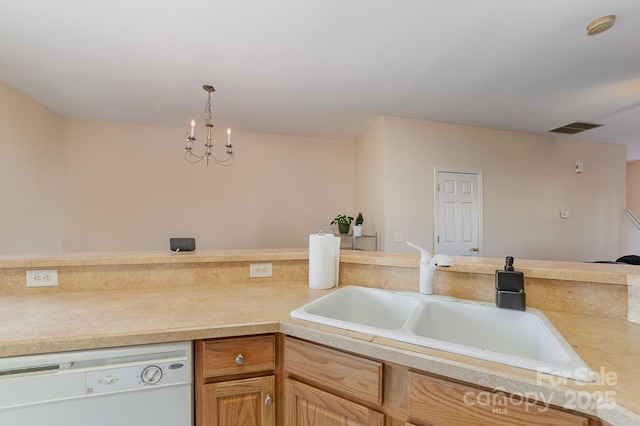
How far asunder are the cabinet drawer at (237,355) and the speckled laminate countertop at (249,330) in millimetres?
38

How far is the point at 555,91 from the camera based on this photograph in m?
2.65

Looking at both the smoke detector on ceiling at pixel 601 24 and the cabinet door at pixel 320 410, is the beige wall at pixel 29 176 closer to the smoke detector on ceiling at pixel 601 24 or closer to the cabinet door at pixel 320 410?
the cabinet door at pixel 320 410

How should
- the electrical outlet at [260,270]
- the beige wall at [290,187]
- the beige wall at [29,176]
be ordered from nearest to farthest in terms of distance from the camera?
the electrical outlet at [260,270] < the beige wall at [29,176] < the beige wall at [290,187]

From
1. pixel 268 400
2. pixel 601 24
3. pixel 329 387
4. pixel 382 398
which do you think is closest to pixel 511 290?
pixel 382 398

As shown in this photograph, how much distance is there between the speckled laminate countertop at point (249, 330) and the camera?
23.7 inches

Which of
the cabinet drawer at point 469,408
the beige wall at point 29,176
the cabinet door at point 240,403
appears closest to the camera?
the cabinet drawer at point 469,408

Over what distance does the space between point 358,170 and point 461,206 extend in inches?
59.9

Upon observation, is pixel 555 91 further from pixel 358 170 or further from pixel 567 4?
pixel 358 170

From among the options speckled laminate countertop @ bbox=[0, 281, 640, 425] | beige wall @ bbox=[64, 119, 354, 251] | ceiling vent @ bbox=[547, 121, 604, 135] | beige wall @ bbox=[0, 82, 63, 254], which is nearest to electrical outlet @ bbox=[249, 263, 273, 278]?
speckled laminate countertop @ bbox=[0, 281, 640, 425]

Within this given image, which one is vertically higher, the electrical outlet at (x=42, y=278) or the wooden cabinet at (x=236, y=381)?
the electrical outlet at (x=42, y=278)

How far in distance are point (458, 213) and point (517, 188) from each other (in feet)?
3.46

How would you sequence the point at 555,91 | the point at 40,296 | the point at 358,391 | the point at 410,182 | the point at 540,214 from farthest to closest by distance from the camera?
the point at 540,214
the point at 410,182
the point at 555,91
the point at 40,296
the point at 358,391

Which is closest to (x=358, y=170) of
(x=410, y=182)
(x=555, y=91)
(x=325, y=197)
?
(x=325, y=197)

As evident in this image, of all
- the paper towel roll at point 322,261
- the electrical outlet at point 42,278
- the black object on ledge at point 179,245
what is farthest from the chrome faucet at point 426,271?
the electrical outlet at point 42,278
